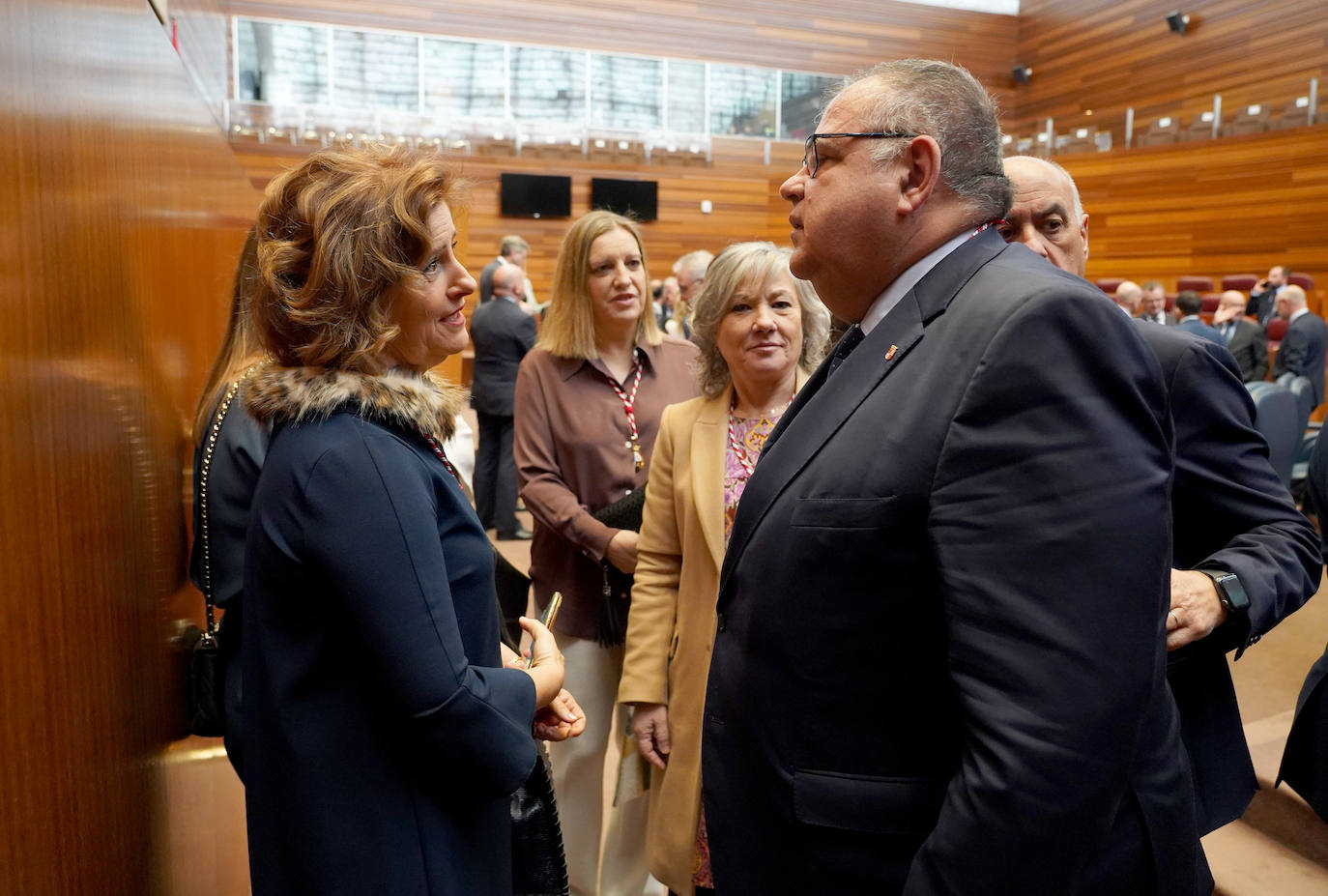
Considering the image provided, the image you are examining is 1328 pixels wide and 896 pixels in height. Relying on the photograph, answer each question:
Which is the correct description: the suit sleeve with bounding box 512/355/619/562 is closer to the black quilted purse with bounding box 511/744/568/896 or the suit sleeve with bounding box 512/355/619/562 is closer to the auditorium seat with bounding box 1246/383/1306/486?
the black quilted purse with bounding box 511/744/568/896

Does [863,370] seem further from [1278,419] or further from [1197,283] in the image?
[1197,283]

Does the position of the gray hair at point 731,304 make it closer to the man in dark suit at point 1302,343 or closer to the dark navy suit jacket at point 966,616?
the dark navy suit jacket at point 966,616

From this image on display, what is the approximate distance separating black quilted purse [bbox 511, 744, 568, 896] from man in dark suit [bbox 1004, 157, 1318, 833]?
0.94m

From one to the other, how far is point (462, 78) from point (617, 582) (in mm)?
A: 12101

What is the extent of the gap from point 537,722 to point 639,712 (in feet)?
1.69

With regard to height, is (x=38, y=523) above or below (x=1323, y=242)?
below

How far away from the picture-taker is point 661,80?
13789 mm

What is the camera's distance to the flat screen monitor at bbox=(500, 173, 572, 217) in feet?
41.1

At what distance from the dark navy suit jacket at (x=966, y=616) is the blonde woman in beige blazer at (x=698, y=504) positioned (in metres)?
0.66

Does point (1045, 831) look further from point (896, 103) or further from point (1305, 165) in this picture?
point (1305, 165)

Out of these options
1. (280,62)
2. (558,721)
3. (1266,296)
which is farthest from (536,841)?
(280,62)

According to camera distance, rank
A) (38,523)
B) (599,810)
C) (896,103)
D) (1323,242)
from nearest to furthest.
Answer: (38,523), (896,103), (599,810), (1323,242)

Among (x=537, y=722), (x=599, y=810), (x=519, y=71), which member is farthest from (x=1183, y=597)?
(x=519, y=71)

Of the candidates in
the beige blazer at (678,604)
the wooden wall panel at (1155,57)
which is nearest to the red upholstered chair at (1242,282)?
the wooden wall panel at (1155,57)
